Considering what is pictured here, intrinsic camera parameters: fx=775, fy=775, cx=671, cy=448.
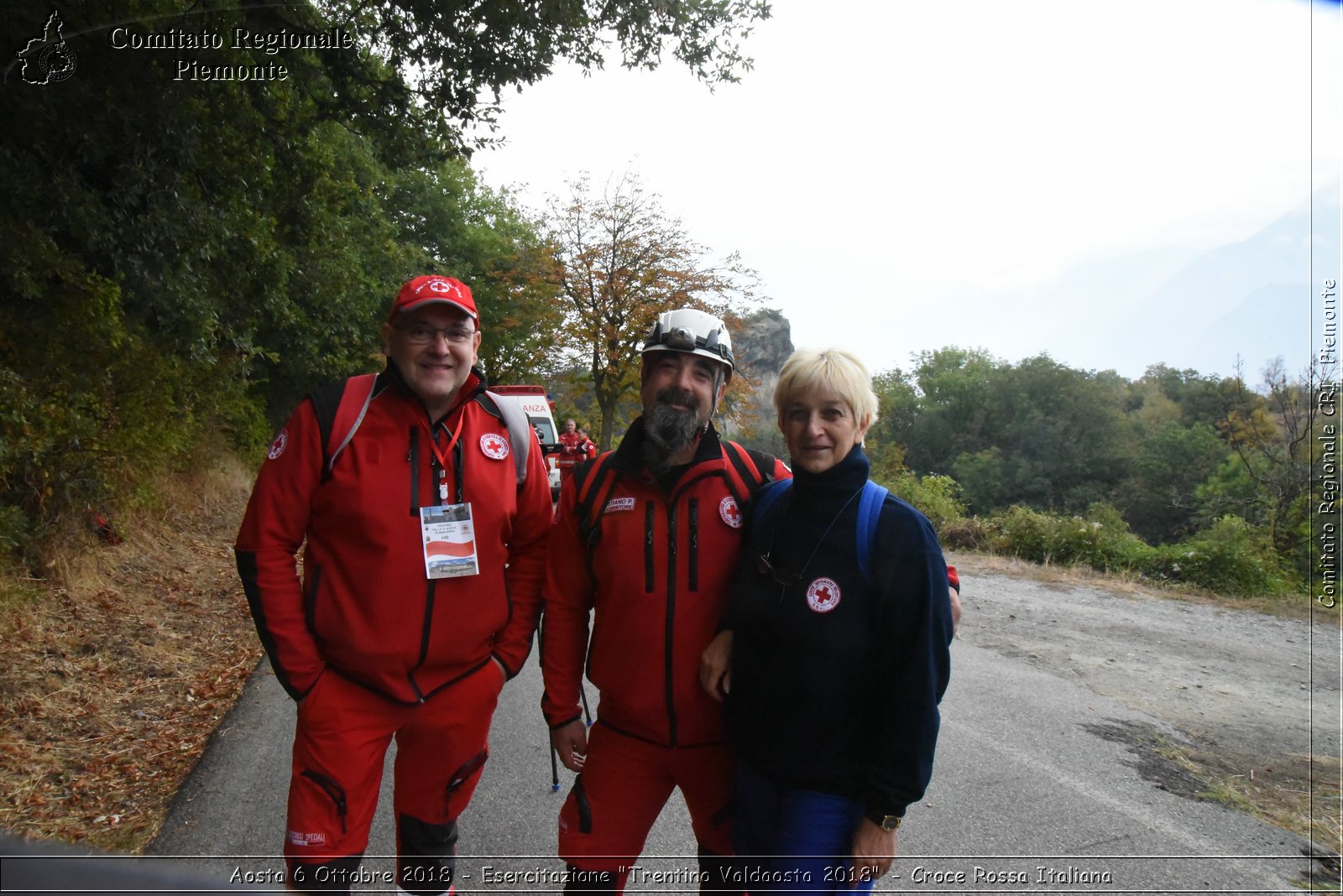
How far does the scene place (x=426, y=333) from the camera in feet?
8.01

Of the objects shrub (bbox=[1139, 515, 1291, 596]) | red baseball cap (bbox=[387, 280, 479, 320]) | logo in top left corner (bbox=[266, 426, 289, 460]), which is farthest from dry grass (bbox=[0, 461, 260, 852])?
shrub (bbox=[1139, 515, 1291, 596])

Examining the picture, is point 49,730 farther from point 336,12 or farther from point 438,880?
point 336,12

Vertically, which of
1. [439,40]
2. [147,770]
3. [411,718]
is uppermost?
[439,40]

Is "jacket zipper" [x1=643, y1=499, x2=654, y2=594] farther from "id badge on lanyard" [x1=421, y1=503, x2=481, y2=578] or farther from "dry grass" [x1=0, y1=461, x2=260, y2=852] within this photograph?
"dry grass" [x1=0, y1=461, x2=260, y2=852]

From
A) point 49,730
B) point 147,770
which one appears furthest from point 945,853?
point 49,730

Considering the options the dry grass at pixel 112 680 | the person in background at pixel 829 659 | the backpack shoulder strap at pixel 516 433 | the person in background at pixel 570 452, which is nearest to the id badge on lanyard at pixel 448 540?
the backpack shoulder strap at pixel 516 433

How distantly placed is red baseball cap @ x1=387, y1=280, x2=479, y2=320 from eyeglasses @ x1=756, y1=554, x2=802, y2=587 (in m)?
1.17

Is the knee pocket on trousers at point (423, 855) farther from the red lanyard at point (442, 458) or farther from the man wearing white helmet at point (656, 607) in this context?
the red lanyard at point (442, 458)

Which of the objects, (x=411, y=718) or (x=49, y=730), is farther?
(x=49, y=730)

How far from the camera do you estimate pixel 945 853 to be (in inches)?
133

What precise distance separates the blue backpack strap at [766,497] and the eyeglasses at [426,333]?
106 cm

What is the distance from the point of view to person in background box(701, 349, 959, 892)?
186 centimetres

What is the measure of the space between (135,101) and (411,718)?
5.81 m

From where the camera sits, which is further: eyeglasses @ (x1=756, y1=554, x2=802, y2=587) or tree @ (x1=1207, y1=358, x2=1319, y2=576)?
tree @ (x1=1207, y1=358, x2=1319, y2=576)
